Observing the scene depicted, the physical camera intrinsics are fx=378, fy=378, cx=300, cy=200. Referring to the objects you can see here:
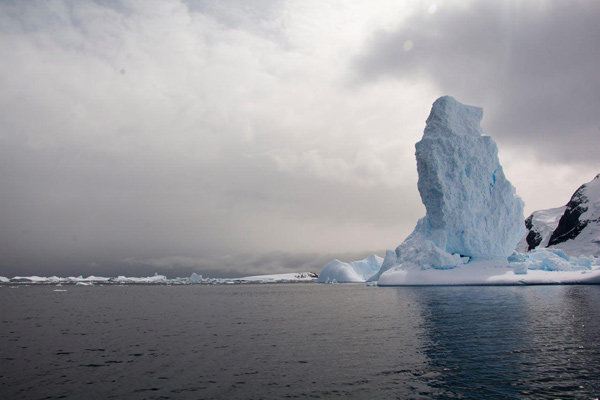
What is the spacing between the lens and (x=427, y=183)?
5559cm

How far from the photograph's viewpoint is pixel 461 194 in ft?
178

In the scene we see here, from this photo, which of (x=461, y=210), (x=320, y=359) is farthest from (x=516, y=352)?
(x=461, y=210)

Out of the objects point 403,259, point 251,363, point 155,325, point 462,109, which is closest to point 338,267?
point 403,259

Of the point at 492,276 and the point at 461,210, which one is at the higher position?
the point at 461,210

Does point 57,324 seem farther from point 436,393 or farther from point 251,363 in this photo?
point 436,393

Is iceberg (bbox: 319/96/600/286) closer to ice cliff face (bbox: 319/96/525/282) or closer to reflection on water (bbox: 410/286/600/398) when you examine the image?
ice cliff face (bbox: 319/96/525/282)

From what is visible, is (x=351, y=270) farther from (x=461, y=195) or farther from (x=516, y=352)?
(x=516, y=352)

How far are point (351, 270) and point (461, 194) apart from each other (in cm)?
6418

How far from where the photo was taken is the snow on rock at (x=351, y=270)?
113188mm

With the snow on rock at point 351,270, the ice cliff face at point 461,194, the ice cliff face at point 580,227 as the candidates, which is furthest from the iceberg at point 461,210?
the snow on rock at point 351,270

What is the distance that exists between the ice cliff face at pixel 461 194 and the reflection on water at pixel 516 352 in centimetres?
3143

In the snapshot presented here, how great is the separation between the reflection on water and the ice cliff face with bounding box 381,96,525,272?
103 feet

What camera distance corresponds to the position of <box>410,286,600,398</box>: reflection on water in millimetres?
9523

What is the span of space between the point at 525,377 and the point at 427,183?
156ft
